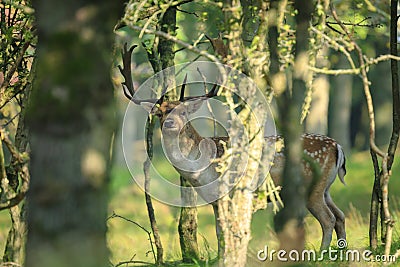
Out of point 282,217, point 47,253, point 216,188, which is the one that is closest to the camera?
point 47,253

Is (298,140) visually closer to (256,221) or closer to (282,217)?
(282,217)

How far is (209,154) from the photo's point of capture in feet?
24.4

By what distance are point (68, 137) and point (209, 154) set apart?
3482 millimetres

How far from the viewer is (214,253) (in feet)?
25.8

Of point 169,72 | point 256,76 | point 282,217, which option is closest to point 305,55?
point 256,76

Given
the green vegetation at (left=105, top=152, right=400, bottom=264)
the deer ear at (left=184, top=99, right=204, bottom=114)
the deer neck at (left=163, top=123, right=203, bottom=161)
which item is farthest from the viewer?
the green vegetation at (left=105, top=152, right=400, bottom=264)

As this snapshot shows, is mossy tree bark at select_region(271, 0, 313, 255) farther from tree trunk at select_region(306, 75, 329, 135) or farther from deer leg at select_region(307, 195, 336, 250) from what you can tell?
tree trunk at select_region(306, 75, 329, 135)

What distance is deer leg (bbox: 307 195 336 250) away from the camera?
25.3 feet

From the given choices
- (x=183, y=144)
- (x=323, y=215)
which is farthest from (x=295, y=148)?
(x=323, y=215)

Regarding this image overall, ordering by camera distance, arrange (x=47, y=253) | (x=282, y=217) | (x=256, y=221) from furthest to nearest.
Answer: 1. (x=256, y=221)
2. (x=282, y=217)
3. (x=47, y=253)

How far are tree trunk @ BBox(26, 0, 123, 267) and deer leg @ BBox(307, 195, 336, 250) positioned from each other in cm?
397

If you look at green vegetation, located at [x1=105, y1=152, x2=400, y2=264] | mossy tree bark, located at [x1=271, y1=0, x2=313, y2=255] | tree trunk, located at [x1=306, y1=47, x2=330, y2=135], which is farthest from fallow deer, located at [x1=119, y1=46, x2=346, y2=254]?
tree trunk, located at [x1=306, y1=47, x2=330, y2=135]

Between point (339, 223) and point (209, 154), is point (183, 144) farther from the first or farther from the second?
point (339, 223)

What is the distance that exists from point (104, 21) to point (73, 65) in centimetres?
29
